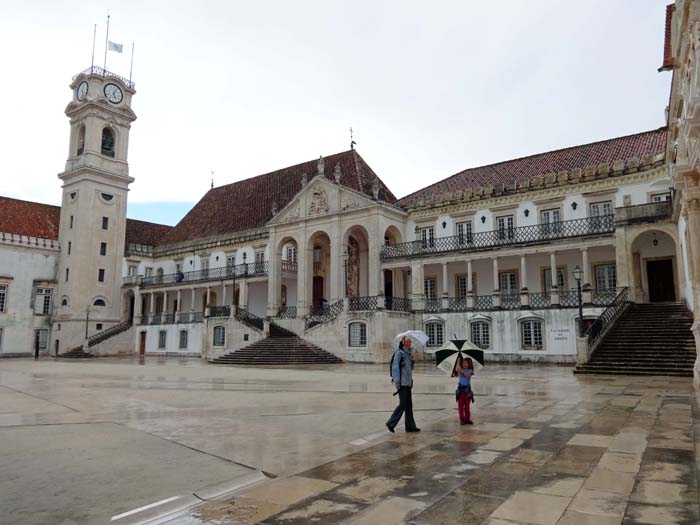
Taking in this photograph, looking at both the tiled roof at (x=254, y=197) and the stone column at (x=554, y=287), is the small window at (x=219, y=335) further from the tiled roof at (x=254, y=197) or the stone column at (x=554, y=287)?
the stone column at (x=554, y=287)

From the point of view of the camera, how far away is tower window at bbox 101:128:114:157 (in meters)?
44.8

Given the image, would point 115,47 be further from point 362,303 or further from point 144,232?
point 362,303

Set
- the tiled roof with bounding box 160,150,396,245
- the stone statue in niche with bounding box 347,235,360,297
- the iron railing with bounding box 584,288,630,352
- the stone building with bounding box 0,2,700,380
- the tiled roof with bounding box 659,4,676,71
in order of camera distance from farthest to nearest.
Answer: the tiled roof with bounding box 160,150,396,245, the stone statue in niche with bounding box 347,235,360,297, the stone building with bounding box 0,2,700,380, the iron railing with bounding box 584,288,630,352, the tiled roof with bounding box 659,4,676,71

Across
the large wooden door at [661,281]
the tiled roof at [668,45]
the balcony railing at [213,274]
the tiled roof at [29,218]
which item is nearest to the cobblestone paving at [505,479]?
the tiled roof at [668,45]

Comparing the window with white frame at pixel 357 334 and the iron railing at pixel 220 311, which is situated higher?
the iron railing at pixel 220 311

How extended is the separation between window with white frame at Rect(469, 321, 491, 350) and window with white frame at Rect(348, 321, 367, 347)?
17.7 feet

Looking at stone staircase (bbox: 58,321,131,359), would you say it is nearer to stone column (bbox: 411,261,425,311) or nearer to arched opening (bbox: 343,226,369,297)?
arched opening (bbox: 343,226,369,297)

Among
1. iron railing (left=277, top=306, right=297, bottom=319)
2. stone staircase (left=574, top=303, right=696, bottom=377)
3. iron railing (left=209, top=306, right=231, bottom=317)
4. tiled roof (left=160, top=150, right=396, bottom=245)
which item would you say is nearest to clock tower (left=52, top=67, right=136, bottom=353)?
tiled roof (left=160, top=150, right=396, bottom=245)

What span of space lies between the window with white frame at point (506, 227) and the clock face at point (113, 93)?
3370 cm

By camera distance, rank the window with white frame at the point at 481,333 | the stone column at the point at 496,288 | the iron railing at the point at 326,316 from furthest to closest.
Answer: the iron railing at the point at 326,316, the window with white frame at the point at 481,333, the stone column at the point at 496,288

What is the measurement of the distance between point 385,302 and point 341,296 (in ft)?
14.0

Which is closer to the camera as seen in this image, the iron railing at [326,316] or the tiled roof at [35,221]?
the iron railing at [326,316]

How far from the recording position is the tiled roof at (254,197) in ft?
119

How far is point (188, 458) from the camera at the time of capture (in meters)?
6.30
